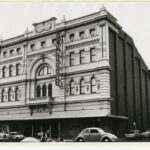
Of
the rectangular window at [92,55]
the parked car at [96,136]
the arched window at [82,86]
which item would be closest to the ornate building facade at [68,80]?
the arched window at [82,86]

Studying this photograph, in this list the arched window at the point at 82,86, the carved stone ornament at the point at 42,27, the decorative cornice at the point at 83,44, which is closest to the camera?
the decorative cornice at the point at 83,44

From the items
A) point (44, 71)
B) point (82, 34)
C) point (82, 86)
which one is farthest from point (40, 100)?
point (82, 34)

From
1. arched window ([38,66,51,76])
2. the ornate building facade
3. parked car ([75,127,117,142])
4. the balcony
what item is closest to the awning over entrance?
the ornate building facade

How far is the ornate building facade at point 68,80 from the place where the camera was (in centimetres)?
3509

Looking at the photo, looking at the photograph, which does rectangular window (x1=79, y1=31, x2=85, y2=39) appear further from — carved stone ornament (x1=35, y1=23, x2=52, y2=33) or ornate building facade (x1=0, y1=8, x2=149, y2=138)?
carved stone ornament (x1=35, y1=23, x2=52, y2=33)

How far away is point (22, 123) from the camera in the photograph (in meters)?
40.4

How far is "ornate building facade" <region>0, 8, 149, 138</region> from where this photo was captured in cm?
3509

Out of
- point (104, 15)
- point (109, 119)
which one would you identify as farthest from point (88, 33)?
point (109, 119)

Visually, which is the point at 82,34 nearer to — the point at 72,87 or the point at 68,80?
the point at 68,80

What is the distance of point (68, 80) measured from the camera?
37.8 m

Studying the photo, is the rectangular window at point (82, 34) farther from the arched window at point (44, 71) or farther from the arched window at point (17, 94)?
the arched window at point (17, 94)

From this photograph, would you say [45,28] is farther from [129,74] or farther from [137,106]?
[137,106]

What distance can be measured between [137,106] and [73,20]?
1551cm

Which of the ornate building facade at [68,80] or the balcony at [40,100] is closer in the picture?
the ornate building facade at [68,80]
